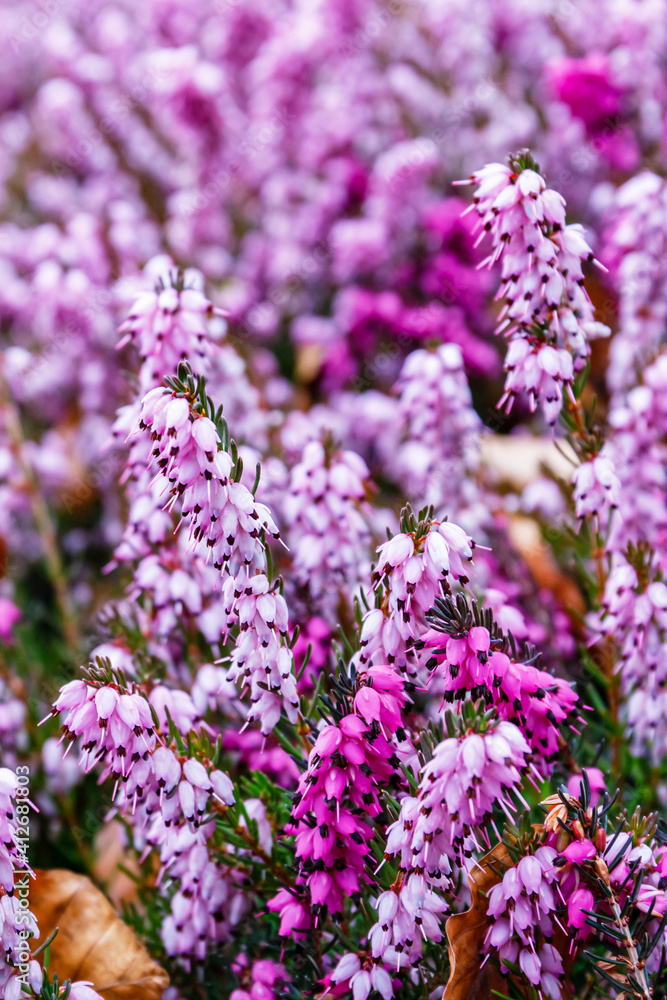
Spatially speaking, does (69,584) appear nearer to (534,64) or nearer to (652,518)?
(652,518)

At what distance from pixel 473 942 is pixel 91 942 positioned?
82cm

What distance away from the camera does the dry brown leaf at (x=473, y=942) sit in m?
1.46

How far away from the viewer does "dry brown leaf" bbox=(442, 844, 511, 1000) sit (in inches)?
57.4

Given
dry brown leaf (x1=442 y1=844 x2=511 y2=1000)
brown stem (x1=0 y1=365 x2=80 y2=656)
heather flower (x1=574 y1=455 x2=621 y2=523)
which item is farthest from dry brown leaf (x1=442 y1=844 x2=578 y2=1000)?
brown stem (x1=0 y1=365 x2=80 y2=656)

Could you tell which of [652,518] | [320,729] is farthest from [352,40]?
[320,729]

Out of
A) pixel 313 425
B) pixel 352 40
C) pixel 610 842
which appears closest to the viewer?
pixel 610 842

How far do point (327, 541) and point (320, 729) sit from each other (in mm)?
729

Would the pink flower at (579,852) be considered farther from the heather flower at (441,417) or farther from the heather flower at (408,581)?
the heather flower at (441,417)

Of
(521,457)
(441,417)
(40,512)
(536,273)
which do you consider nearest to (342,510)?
(441,417)

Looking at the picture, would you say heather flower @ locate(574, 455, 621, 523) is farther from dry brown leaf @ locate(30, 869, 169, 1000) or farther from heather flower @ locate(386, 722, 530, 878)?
dry brown leaf @ locate(30, 869, 169, 1000)

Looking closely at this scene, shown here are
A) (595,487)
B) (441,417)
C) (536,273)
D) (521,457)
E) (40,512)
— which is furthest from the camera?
(521,457)

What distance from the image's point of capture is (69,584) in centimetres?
386

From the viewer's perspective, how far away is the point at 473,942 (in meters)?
1.50

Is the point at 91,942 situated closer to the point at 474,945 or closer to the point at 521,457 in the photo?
the point at 474,945
